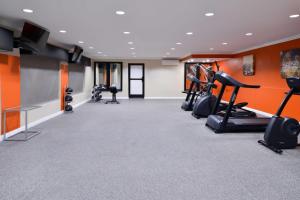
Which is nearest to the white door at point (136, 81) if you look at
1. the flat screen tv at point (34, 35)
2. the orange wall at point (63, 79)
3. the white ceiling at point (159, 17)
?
the orange wall at point (63, 79)

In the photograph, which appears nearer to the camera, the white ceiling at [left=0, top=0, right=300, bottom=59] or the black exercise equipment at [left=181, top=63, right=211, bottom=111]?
the white ceiling at [left=0, top=0, right=300, bottom=59]

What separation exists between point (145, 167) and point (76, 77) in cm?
762

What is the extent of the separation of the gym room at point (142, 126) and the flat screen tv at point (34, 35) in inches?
0.8

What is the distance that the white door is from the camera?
13.7m

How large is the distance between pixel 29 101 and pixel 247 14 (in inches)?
209

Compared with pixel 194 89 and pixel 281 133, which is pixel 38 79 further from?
pixel 281 133

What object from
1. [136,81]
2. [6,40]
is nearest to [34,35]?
[6,40]

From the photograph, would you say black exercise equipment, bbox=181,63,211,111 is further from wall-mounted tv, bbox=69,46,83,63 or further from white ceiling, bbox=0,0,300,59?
wall-mounted tv, bbox=69,46,83,63

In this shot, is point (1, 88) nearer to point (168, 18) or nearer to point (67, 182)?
point (67, 182)

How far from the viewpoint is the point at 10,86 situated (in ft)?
16.2

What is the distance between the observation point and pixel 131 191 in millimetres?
2535

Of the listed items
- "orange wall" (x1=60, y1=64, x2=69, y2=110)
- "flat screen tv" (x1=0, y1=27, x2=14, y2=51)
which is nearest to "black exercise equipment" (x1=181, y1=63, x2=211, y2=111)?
"orange wall" (x1=60, y1=64, x2=69, y2=110)

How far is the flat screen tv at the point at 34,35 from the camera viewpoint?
4.46 meters

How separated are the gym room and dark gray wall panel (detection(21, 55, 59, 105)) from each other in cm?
3
